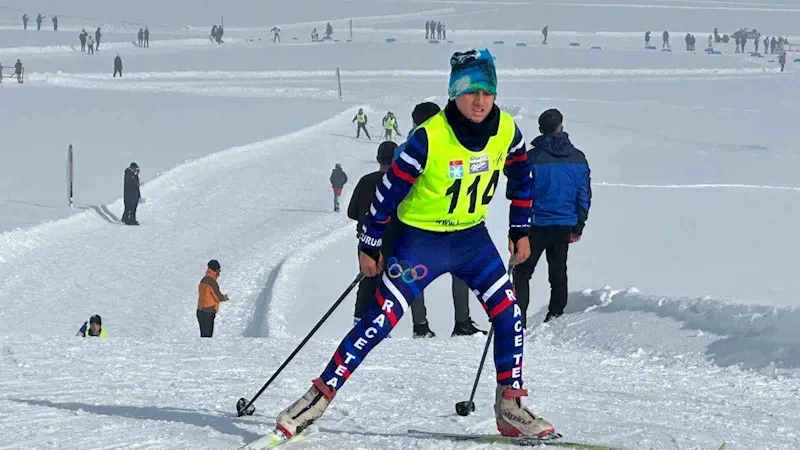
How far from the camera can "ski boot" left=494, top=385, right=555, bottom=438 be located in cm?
480

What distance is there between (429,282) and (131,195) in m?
18.7

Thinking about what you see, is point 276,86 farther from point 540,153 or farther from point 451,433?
point 451,433

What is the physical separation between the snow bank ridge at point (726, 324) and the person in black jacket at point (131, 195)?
46.1 ft

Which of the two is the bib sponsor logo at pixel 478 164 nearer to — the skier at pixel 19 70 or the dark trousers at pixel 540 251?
the dark trousers at pixel 540 251

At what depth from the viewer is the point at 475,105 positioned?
450 centimetres

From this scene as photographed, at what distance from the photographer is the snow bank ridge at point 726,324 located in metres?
7.69

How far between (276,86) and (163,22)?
111 ft

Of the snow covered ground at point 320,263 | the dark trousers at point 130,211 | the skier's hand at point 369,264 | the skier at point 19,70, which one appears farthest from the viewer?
the skier at point 19,70

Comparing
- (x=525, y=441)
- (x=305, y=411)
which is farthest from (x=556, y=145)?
(x=305, y=411)

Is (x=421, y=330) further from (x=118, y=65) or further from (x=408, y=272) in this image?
(x=118, y=65)

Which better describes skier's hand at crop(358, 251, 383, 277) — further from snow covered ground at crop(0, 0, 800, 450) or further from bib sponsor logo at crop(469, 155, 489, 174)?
snow covered ground at crop(0, 0, 800, 450)

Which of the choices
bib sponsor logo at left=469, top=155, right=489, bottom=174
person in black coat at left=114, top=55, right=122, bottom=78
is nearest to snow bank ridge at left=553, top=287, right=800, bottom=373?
bib sponsor logo at left=469, top=155, right=489, bottom=174

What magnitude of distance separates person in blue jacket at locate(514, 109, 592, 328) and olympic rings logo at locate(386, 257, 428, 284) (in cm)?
442

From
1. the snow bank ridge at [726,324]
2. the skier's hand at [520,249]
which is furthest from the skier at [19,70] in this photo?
the skier's hand at [520,249]
